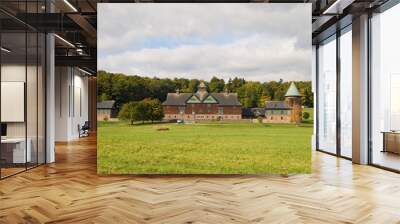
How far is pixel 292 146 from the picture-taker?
6773 mm

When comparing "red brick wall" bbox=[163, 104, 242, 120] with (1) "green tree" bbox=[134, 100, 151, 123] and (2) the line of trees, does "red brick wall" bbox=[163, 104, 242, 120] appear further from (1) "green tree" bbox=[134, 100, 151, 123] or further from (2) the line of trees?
(1) "green tree" bbox=[134, 100, 151, 123]

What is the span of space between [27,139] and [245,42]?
416 centimetres

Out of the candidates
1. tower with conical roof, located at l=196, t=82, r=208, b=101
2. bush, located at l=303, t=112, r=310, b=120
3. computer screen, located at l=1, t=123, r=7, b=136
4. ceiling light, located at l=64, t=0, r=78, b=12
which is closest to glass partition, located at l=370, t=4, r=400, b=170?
bush, located at l=303, t=112, r=310, b=120

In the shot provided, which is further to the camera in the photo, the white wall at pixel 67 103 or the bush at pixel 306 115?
the white wall at pixel 67 103

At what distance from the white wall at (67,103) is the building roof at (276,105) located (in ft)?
31.6

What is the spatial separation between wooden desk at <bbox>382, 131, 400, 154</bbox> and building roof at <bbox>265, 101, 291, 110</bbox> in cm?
201

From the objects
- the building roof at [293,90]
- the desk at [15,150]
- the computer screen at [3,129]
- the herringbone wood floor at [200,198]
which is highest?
the building roof at [293,90]

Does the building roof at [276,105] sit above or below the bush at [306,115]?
above

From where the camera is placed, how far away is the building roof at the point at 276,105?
6.89 metres

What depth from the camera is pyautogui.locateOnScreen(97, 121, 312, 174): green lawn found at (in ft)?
21.9

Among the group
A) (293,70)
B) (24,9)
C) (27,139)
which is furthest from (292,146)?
(24,9)

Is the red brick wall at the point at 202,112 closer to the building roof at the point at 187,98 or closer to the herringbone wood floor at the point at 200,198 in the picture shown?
the building roof at the point at 187,98

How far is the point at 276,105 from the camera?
6.91 metres

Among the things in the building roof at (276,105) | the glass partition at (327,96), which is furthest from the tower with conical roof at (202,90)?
the glass partition at (327,96)
